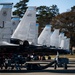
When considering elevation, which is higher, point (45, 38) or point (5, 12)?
point (5, 12)

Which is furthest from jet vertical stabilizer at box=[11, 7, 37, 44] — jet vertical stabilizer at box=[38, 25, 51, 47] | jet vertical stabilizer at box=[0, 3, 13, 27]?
jet vertical stabilizer at box=[38, 25, 51, 47]

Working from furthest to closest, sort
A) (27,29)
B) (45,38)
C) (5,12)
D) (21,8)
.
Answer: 1. (21,8)
2. (45,38)
3. (27,29)
4. (5,12)

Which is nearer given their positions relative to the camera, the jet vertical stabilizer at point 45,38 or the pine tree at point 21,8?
the jet vertical stabilizer at point 45,38

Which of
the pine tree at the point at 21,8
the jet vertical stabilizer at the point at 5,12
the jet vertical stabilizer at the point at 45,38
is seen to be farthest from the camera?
the pine tree at the point at 21,8

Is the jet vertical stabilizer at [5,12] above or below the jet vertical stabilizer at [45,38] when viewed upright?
above

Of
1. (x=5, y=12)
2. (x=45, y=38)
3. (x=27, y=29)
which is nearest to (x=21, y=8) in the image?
(x=45, y=38)

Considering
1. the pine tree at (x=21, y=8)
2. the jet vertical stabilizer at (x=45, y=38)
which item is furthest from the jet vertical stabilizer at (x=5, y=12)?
the pine tree at (x=21, y=8)

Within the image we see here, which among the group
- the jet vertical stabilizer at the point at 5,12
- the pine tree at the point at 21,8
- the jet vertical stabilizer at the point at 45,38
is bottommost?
the jet vertical stabilizer at the point at 45,38

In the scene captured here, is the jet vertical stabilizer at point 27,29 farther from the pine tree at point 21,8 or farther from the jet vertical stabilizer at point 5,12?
the pine tree at point 21,8

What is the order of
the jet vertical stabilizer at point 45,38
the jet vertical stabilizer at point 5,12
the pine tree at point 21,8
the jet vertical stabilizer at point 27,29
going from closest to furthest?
the jet vertical stabilizer at point 5,12 → the jet vertical stabilizer at point 27,29 → the jet vertical stabilizer at point 45,38 → the pine tree at point 21,8

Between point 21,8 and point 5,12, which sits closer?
point 5,12

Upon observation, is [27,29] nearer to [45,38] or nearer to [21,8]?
[45,38]

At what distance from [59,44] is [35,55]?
2284cm

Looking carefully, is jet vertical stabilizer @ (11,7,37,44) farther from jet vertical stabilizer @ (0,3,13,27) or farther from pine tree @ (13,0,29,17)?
pine tree @ (13,0,29,17)
